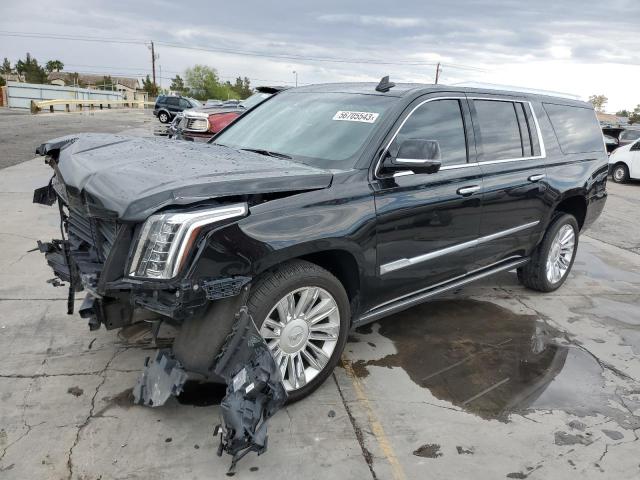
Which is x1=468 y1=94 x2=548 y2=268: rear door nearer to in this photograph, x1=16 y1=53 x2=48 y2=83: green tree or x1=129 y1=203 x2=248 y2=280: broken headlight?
x1=129 y1=203 x2=248 y2=280: broken headlight

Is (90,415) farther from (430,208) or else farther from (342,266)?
(430,208)

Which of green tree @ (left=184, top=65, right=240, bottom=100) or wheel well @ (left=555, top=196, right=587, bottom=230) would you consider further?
green tree @ (left=184, top=65, right=240, bottom=100)

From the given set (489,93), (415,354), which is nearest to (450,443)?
(415,354)

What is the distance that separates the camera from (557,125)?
205 inches

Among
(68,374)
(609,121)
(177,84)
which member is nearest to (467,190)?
(68,374)

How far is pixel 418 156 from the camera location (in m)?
3.33

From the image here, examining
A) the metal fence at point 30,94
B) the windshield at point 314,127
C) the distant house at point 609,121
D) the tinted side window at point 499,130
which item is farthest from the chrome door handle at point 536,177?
the metal fence at point 30,94

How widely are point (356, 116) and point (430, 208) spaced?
826 mm

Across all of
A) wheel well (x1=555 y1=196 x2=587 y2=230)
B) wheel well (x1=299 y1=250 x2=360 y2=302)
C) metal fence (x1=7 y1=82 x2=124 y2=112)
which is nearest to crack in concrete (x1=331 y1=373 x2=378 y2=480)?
wheel well (x1=299 y1=250 x2=360 y2=302)

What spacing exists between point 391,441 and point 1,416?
2.16 metres

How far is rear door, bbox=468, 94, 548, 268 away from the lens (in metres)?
4.30

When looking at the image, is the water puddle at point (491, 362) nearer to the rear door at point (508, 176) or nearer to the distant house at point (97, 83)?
the rear door at point (508, 176)

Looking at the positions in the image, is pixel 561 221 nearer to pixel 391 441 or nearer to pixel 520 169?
pixel 520 169

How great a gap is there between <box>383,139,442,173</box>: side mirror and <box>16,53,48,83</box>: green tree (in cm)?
7978
